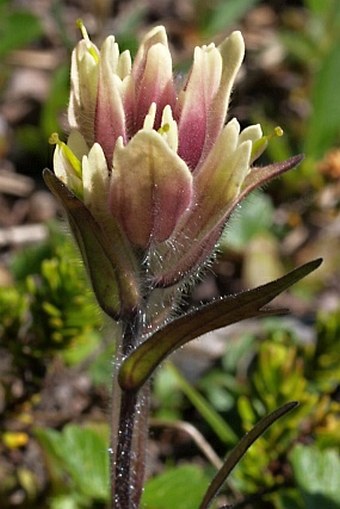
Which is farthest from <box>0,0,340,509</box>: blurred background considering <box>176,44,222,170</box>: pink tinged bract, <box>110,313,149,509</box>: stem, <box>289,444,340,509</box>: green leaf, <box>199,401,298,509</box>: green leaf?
<box>199,401,298,509</box>: green leaf

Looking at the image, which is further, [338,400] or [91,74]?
[338,400]

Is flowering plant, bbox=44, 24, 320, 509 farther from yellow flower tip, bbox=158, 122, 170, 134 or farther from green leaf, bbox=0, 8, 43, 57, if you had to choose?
green leaf, bbox=0, 8, 43, 57

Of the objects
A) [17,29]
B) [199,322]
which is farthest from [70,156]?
[17,29]

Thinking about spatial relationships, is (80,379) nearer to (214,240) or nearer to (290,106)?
(214,240)

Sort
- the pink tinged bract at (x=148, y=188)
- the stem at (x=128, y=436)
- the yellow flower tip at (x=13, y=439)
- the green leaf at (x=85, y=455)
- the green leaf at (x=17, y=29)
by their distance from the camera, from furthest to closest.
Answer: the green leaf at (x=17, y=29)
the yellow flower tip at (x=13, y=439)
the green leaf at (x=85, y=455)
the stem at (x=128, y=436)
the pink tinged bract at (x=148, y=188)

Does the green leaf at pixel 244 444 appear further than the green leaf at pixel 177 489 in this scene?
No

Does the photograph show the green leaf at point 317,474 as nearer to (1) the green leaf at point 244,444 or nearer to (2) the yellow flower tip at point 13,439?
(1) the green leaf at point 244,444

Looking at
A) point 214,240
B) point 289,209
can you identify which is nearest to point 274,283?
point 214,240

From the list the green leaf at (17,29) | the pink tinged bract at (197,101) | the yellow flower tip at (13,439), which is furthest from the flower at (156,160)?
the green leaf at (17,29)
